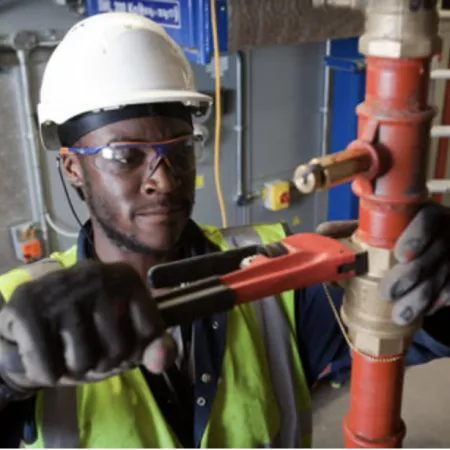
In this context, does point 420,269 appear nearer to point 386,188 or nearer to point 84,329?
point 386,188

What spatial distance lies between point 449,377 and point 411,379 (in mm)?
164

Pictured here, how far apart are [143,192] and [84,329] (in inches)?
21.7

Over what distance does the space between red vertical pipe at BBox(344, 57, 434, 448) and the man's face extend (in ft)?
1.58

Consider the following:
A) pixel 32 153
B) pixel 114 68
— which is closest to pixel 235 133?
pixel 32 153

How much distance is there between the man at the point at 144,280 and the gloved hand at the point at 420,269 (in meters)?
0.26

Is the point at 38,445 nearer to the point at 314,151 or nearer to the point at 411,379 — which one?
the point at 411,379

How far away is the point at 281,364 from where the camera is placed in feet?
3.77

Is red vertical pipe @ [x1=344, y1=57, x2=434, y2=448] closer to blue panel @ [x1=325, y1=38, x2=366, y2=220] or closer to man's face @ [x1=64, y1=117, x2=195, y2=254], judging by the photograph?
man's face @ [x1=64, y1=117, x2=195, y2=254]

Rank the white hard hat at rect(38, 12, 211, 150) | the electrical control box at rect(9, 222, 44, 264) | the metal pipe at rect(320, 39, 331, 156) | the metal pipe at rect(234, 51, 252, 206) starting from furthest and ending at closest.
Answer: the metal pipe at rect(320, 39, 331, 156) < the metal pipe at rect(234, 51, 252, 206) < the electrical control box at rect(9, 222, 44, 264) < the white hard hat at rect(38, 12, 211, 150)

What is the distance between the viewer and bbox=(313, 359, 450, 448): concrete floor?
2.25 meters

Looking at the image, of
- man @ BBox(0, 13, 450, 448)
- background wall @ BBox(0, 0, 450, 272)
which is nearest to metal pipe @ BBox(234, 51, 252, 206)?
background wall @ BBox(0, 0, 450, 272)

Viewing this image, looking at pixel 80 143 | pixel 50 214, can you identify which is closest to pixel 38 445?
pixel 80 143

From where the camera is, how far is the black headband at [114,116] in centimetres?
108

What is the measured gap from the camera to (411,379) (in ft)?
8.42
